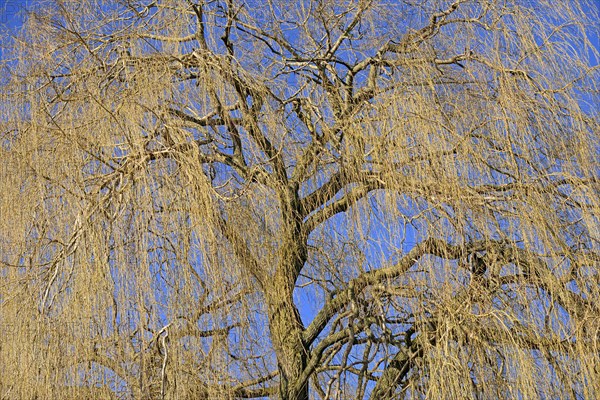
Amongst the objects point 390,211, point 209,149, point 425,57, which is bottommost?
point 390,211

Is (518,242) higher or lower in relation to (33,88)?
lower

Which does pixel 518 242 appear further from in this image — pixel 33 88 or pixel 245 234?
pixel 33 88

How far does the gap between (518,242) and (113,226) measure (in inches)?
66.8

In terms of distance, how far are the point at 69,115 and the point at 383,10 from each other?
5.52ft

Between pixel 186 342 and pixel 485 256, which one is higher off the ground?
pixel 485 256

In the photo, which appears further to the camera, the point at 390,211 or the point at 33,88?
the point at 33,88

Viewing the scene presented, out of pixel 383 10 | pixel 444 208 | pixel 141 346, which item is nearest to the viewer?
pixel 141 346

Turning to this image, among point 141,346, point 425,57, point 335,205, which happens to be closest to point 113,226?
point 141,346

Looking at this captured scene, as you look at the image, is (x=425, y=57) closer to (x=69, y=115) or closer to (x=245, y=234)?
Result: (x=245, y=234)

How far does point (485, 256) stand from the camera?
3648mm

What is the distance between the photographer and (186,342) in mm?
3211

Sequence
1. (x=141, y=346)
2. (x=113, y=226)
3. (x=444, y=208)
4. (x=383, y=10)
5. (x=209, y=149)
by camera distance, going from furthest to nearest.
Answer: (x=383, y=10) < (x=209, y=149) < (x=444, y=208) < (x=113, y=226) < (x=141, y=346)

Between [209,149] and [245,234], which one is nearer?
[245,234]

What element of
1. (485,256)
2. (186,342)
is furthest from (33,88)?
(485,256)
